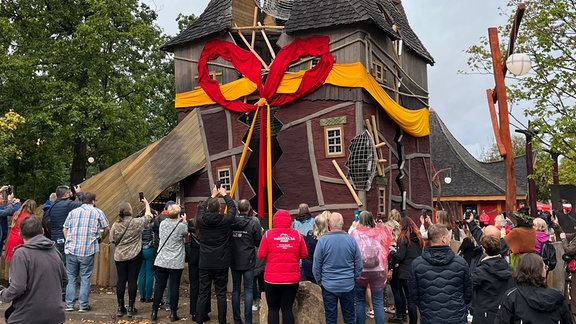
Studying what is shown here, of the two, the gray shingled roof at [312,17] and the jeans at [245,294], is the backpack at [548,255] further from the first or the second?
the gray shingled roof at [312,17]

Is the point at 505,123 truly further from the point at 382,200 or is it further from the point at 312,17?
the point at 312,17

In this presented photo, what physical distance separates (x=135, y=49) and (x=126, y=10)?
171 centimetres

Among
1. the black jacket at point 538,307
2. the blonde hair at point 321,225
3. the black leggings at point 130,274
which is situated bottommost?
the black leggings at point 130,274

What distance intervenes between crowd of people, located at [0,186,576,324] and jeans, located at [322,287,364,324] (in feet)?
0.05

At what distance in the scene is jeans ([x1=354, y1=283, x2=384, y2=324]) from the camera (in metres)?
7.62

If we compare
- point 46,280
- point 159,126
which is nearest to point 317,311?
point 46,280

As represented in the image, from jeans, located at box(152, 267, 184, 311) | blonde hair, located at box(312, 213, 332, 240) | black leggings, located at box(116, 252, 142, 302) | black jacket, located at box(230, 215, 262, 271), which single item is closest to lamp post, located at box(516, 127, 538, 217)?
blonde hair, located at box(312, 213, 332, 240)

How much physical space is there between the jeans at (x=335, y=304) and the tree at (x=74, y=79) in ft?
52.2

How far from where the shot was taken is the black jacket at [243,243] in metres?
8.13

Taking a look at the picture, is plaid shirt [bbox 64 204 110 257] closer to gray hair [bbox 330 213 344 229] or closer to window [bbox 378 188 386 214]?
gray hair [bbox 330 213 344 229]

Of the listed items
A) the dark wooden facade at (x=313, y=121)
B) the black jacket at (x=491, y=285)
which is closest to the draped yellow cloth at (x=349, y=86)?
the dark wooden facade at (x=313, y=121)

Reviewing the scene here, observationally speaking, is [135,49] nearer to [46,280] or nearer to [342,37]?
[342,37]

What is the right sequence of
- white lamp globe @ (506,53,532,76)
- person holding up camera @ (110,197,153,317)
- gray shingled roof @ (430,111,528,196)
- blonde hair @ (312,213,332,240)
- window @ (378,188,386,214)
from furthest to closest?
gray shingled roof @ (430,111,528,196) → window @ (378,188,386,214) → white lamp globe @ (506,53,532,76) → person holding up camera @ (110,197,153,317) → blonde hair @ (312,213,332,240)

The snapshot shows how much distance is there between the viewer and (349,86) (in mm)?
15812
